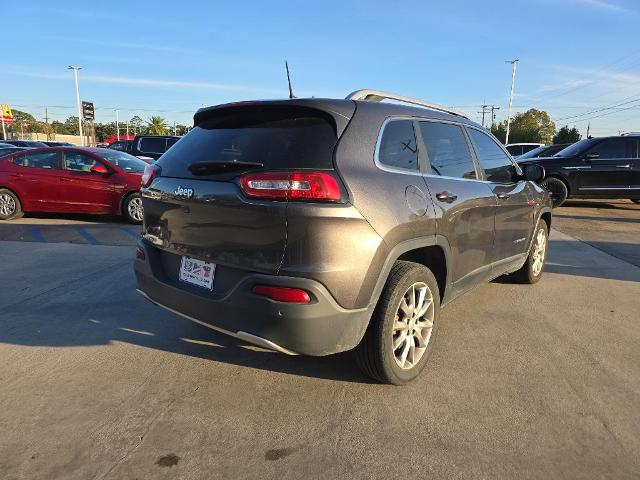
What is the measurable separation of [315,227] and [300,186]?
24cm

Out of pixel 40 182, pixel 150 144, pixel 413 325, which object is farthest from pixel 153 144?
pixel 413 325

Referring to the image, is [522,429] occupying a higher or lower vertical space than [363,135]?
lower

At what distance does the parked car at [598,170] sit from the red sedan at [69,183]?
9819mm

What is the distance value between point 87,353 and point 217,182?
1748 mm

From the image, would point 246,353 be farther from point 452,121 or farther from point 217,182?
point 452,121

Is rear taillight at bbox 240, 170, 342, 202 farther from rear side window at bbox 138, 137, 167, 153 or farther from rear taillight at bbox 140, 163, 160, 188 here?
rear side window at bbox 138, 137, 167, 153

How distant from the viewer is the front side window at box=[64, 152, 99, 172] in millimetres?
9461

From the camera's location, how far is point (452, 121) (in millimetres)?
3896

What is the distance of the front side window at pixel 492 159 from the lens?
421 cm

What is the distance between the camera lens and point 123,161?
9766 mm

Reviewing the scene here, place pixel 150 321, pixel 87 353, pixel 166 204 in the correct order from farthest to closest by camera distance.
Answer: pixel 150 321, pixel 87 353, pixel 166 204

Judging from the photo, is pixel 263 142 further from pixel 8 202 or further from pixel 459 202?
pixel 8 202

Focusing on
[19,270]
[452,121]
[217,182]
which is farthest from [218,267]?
[19,270]

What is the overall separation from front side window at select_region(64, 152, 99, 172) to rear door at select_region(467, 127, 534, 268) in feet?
25.5
